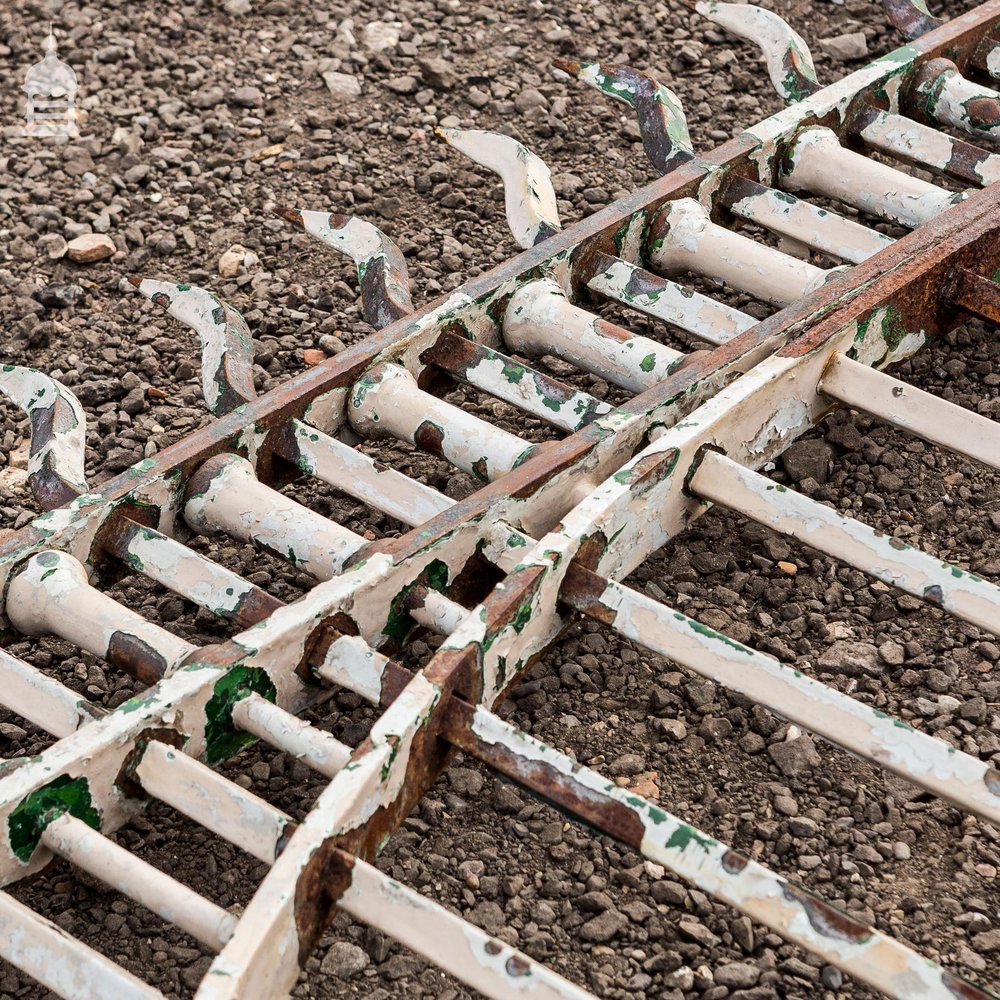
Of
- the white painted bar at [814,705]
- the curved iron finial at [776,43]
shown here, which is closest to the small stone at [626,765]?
the white painted bar at [814,705]

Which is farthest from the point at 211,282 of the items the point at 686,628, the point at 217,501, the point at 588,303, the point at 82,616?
the point at 686,628

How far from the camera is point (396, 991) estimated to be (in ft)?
6.35

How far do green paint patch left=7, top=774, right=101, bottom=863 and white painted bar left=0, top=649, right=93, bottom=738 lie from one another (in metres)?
0.15

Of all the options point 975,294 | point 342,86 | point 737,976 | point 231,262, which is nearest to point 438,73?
point 342,86

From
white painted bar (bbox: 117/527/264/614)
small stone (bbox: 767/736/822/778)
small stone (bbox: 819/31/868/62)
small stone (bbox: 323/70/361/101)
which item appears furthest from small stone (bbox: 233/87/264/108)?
small stone (bbox: 767/736/822/778)

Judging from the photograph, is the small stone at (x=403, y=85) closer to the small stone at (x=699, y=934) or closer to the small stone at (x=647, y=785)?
the small stone at (x=647, y=785)

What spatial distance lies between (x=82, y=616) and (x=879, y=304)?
1261mm

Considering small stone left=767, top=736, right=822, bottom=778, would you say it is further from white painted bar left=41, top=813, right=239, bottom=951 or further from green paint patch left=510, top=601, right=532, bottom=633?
white painted bar left=41, top=813, right=239, bottom=951

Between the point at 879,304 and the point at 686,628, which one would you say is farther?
the point at 879,304

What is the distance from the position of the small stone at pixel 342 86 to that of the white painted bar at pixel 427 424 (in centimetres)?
160

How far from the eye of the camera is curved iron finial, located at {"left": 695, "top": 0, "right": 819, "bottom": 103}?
310cm

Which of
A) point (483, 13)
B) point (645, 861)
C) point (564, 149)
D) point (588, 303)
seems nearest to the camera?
point (645, 861)

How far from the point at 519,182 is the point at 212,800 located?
144cm

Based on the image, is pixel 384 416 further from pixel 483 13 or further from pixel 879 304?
pixel 483 13
